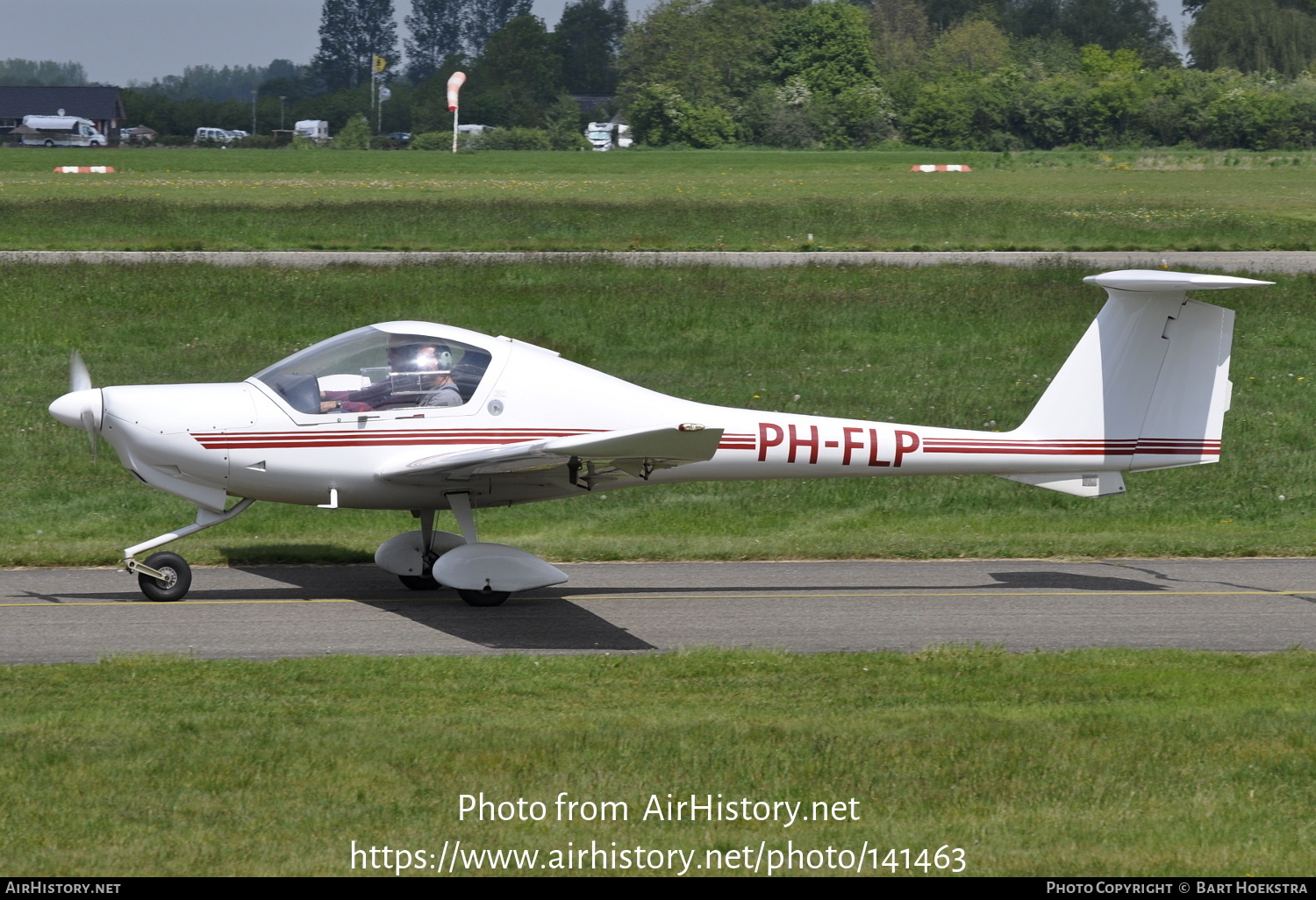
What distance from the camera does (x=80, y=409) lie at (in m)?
10.4

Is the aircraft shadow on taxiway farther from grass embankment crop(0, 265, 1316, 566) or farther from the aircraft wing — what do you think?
the aircraft wing

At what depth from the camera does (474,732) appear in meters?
7.18

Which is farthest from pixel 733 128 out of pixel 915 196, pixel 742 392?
pixel 742 392

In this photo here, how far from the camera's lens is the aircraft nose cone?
1034 centimetres

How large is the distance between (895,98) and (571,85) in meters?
68.2

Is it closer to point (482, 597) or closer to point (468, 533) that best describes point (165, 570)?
point (468, 533)

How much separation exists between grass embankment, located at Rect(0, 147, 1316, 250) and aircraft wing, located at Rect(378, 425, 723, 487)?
16.1m

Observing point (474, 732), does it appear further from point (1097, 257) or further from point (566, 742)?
point (1097, 257)

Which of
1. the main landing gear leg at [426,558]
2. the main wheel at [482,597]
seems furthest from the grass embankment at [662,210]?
the main wheel at [482,597]

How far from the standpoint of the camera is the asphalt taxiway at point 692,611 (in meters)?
9.65

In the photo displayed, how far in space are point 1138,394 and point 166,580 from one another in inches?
301

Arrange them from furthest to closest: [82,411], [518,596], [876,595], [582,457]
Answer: [876,595]
[518,596]
[82,411]
[582,457]

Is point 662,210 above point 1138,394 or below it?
above

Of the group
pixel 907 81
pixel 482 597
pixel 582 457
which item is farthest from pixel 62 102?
pixel 582 457
